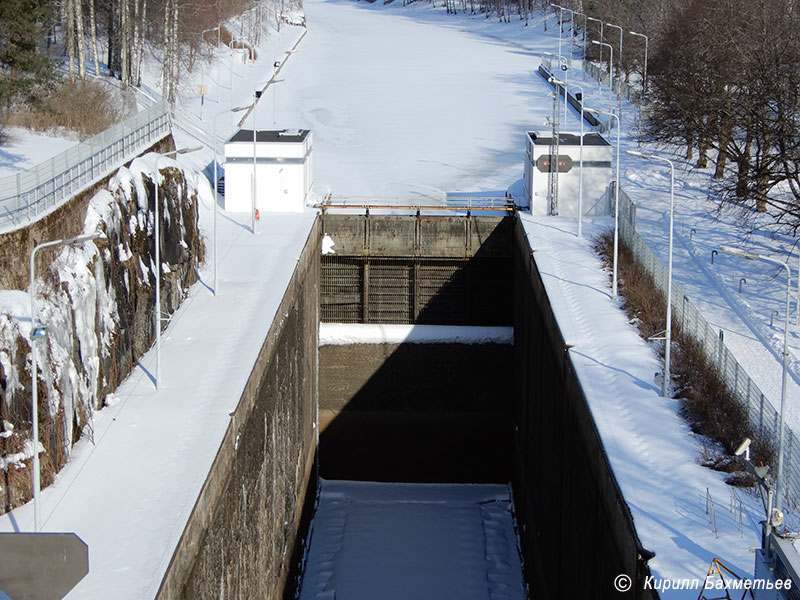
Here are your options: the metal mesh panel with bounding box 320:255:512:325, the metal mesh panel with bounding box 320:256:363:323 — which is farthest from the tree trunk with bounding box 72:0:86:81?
the metal mesh panel with bounding box 320:255:512:325

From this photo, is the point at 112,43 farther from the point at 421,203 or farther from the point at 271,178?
the point at 421,203

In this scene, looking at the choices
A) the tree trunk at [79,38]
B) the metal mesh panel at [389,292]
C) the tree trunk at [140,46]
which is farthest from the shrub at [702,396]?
the tree trunk at [140,46]

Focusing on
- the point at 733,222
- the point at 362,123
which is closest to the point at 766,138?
the point at 733,222

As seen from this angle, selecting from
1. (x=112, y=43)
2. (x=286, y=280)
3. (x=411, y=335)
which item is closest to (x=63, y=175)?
(x=286, y=280)

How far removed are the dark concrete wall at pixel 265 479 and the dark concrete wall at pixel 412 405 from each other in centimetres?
98

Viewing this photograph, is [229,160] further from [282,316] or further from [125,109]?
[282,316]

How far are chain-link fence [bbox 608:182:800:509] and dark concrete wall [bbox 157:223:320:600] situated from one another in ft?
23.7

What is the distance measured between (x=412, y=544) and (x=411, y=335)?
262 inches

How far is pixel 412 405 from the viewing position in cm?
2880

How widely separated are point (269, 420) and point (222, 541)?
15.6ft

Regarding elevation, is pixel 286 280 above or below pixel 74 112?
below

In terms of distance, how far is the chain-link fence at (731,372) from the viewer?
1420 centimetres

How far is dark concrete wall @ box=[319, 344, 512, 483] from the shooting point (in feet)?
93.8

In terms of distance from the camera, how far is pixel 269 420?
19719mm
